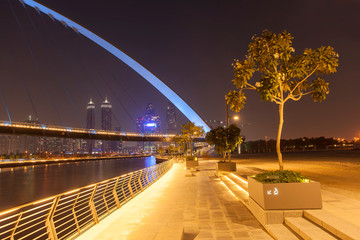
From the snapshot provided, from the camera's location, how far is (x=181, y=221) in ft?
25.6

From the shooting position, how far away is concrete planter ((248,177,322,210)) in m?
6.60

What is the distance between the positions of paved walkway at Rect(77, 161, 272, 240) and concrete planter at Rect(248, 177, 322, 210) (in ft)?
2.54

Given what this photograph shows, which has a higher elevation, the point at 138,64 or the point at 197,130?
the point at 138,64

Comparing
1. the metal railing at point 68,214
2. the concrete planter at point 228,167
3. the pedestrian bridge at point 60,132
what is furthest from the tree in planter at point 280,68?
the pedestrian bridge at point 60,132

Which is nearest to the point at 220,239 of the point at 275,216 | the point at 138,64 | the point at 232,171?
the point at 275,216

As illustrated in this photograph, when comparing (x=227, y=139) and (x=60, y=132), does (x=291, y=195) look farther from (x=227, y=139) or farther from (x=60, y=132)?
(x=60, y=132)

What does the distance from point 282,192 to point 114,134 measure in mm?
82686

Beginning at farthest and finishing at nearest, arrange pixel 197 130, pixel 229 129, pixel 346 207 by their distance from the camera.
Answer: pixel 197 130, pixel 229 129, pixel 346 207

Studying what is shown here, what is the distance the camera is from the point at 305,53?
8.80 meters

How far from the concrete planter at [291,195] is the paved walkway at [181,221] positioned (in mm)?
774

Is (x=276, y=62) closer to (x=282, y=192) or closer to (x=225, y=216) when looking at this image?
(x=282, y=192)

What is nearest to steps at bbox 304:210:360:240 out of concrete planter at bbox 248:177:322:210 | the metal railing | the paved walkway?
concrete planter at bbox 248:177:322:210

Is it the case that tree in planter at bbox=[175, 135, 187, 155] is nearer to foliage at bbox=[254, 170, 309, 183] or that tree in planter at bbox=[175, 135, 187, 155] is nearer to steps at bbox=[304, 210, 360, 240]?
foliage at bbox=[254, 170, 309, 183]

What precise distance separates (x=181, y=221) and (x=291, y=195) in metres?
3.10
